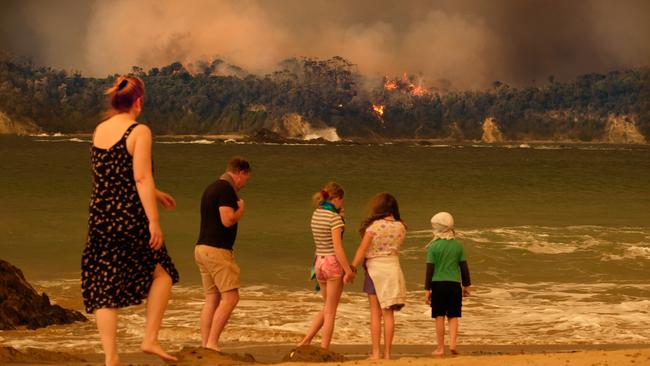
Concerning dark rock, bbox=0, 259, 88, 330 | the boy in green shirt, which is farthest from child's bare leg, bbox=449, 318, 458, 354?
dark rock, bbox=0, 259, 88, 330

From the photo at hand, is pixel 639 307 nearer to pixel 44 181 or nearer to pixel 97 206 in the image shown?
pixel 97 206

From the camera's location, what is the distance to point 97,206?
6.43 meters

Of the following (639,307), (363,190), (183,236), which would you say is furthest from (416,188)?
(639,307)

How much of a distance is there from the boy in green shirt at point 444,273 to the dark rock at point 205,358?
5.93 feet

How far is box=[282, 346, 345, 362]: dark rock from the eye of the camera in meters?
8.53

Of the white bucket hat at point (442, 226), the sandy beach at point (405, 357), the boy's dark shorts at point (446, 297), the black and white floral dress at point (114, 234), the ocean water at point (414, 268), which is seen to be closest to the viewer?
the black and white floral dress at point (114, 234)

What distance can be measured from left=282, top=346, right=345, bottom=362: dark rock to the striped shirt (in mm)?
785

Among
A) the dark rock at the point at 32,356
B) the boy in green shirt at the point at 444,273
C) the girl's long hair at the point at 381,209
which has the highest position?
the girl's long hair at the point at 381,209

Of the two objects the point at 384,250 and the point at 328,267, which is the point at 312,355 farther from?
the point at 384,250

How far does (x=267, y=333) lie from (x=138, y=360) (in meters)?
2.58

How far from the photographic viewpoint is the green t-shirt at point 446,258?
919cm

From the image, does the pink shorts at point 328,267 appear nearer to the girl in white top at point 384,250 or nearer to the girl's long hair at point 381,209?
the girl in white top at point 384,250

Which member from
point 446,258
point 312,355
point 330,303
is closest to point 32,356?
point 312,355

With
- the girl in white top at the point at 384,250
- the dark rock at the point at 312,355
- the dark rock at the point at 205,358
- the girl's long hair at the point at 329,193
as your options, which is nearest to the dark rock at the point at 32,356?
the dark rock at the point at 205,358
